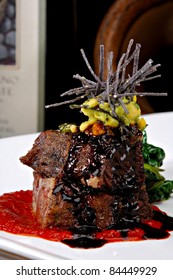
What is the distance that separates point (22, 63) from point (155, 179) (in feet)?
4.93

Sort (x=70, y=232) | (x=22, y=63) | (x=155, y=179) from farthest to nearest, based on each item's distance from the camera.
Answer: (x=22, y=63) < (x=155, y=179) < (x=70, y=232)

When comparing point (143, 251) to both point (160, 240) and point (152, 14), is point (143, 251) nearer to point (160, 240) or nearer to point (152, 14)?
point (160, 240)

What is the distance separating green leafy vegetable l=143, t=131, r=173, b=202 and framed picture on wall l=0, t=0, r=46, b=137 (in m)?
1.27

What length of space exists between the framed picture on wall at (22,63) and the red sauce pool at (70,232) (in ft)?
5.04

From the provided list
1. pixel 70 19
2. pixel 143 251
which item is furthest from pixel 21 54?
pixel 143 251

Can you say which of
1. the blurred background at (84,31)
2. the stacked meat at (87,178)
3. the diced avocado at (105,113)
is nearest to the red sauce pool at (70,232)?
the stacked meat at (87,178)

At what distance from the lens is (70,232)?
1.82 meters

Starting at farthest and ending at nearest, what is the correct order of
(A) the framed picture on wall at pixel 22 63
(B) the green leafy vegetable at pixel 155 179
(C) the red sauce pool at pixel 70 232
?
(A) the framed picture on wall at pixel 22 63
(B) the green leafy vegetable at pixel 155 179
(C) the red sauce pool at pixel 70 232

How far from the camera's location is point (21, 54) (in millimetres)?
3521

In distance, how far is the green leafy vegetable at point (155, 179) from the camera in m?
2.17

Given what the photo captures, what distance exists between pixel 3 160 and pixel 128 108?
77cm

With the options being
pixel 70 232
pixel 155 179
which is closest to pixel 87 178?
pixel 70 232

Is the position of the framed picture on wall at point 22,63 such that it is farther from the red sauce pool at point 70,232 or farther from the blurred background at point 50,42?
the red sauce pool at point 70,232

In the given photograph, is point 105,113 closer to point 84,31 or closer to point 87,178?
point 87,178
